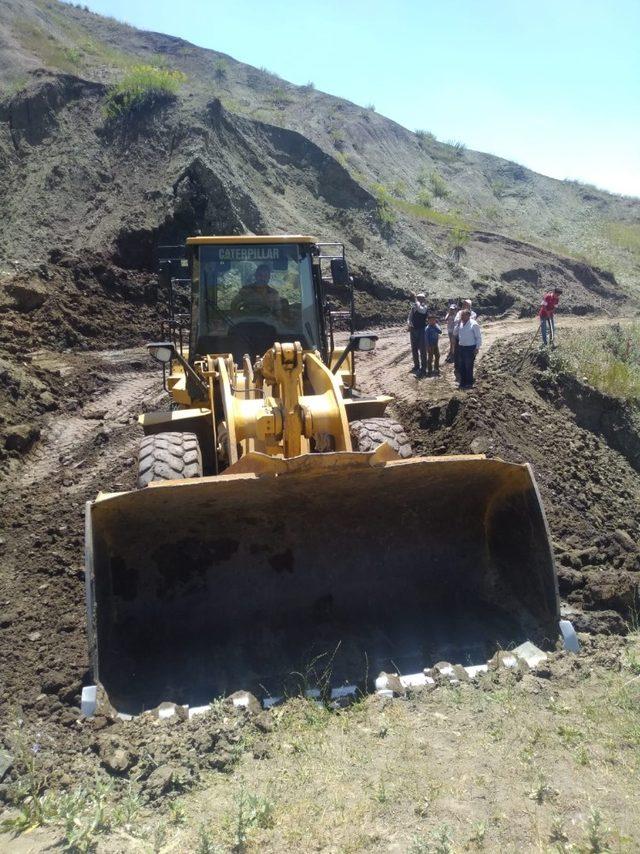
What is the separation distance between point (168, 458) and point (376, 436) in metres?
1.71

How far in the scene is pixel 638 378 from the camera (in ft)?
41.0

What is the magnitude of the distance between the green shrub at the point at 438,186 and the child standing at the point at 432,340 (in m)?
27.1

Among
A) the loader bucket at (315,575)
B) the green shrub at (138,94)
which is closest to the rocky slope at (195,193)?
the green shrub at (138,94)

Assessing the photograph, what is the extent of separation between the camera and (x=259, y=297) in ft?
23.1

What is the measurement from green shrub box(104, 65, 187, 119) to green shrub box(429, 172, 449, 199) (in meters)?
18.9

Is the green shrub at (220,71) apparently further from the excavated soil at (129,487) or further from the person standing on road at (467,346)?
the person standing on road at (467,346)

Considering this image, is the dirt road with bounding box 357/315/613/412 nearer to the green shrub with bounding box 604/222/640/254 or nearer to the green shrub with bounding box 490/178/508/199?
the green shrub with bounding box 604/222/640/254

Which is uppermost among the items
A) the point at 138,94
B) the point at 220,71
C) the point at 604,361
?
the point at 220,71

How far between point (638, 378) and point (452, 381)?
3190 mm

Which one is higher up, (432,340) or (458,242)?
(458,242)

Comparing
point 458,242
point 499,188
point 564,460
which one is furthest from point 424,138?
point 564,460

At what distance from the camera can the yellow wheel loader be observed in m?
4.82

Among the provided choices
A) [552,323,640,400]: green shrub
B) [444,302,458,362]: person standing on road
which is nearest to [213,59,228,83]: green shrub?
[552,323,640,400]: green shrub

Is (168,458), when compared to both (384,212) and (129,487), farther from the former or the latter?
(384,212)
